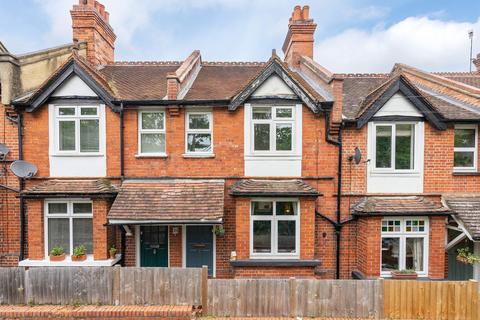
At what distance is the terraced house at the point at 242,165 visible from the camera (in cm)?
943

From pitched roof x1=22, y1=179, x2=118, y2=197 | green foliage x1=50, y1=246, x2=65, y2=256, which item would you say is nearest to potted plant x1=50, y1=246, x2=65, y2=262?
green foliage x1=50, y1=246, x2=65, y2=256

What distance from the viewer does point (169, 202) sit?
9.20 m

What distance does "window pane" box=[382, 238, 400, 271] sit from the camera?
31.0 ft

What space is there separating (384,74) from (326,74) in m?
4.70

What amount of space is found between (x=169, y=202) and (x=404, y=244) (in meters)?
7.21

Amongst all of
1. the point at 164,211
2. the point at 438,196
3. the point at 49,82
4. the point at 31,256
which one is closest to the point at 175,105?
the point at 164,211

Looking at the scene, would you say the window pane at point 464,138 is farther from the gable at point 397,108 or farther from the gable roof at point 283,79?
the gable roof at point 283,79

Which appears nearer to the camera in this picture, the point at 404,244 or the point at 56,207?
the point at 404,244

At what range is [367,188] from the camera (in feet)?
32.5

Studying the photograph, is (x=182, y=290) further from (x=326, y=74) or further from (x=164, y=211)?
(x=326, y=74)

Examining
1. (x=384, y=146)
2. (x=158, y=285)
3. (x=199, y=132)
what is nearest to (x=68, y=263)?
(x=158, y=285)

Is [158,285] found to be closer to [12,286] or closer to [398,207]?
[12,286]

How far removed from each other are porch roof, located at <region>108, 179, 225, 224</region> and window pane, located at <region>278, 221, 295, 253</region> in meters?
2.05

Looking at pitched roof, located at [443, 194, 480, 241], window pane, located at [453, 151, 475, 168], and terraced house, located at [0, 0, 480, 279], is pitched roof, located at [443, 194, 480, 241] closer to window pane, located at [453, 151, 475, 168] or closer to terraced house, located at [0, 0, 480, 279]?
terraced house, located at [0, 0, 480, 279]
